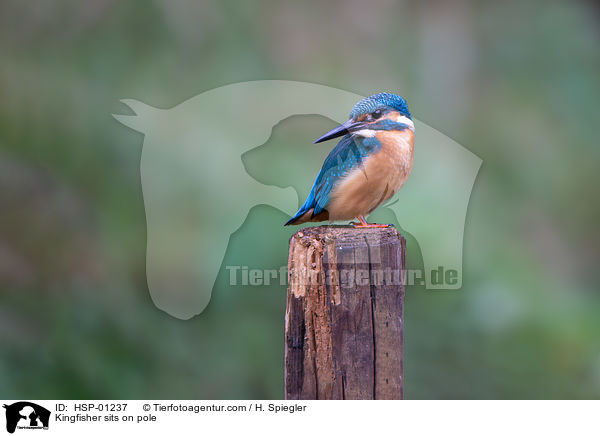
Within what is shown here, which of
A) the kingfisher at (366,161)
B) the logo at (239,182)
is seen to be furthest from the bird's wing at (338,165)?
the logo at (239,182)

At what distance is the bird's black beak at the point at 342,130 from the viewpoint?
1874mm

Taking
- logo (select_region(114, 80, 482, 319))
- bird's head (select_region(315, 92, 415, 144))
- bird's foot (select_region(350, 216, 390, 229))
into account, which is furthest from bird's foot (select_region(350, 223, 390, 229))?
logo (select_region(114, 80, 482, 319))

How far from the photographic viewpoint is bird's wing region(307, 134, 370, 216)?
6.39 feet

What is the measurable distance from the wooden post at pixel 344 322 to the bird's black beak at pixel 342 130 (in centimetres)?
29

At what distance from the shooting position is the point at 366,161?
195 centimetres

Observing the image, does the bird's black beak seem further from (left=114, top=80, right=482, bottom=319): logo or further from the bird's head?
(left=114, top=80, right=482, bottom=319): logo

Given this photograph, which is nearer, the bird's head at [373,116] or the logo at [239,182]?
the bird's head at [373,116]

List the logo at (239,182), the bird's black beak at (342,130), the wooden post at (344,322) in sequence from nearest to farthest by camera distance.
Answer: the wooden post at (344,322)
the bird's black beak at (342,130)
the logo at (239,182)

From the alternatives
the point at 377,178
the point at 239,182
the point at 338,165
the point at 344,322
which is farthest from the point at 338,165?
the point at 239,182

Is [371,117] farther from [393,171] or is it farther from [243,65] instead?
[243,65]

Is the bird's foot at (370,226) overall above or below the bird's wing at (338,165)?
below
